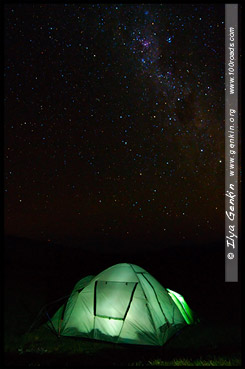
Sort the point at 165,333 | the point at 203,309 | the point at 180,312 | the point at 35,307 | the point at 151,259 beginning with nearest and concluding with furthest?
the point at 165,333 → the point at 180,312 → the point at 35,307 → the point at 203,309 → the point at 151,259

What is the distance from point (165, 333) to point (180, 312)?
5.03ft

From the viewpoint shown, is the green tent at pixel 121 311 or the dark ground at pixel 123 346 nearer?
the dark ground at pixel 123 346

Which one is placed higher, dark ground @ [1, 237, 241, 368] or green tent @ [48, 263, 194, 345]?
green tent @ [48, 263, 194, 345]

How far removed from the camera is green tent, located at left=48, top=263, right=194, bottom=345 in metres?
7.73

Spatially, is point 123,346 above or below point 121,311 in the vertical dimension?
below

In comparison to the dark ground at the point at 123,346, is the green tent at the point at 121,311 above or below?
above

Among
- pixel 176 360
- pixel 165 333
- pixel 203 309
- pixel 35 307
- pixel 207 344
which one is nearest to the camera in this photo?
pixel 176 360

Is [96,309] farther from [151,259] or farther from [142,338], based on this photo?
[151,259]

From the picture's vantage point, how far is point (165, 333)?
25.6 ft

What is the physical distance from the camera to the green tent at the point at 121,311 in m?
7.73

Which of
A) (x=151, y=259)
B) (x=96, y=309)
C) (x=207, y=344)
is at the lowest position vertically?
(x=151, y=259)

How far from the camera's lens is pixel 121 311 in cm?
799

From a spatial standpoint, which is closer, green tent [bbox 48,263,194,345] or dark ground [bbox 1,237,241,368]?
dark ground [bbox 1,237,241,368]

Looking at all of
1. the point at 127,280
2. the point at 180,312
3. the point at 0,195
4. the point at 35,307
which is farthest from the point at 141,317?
the point at 35,307
